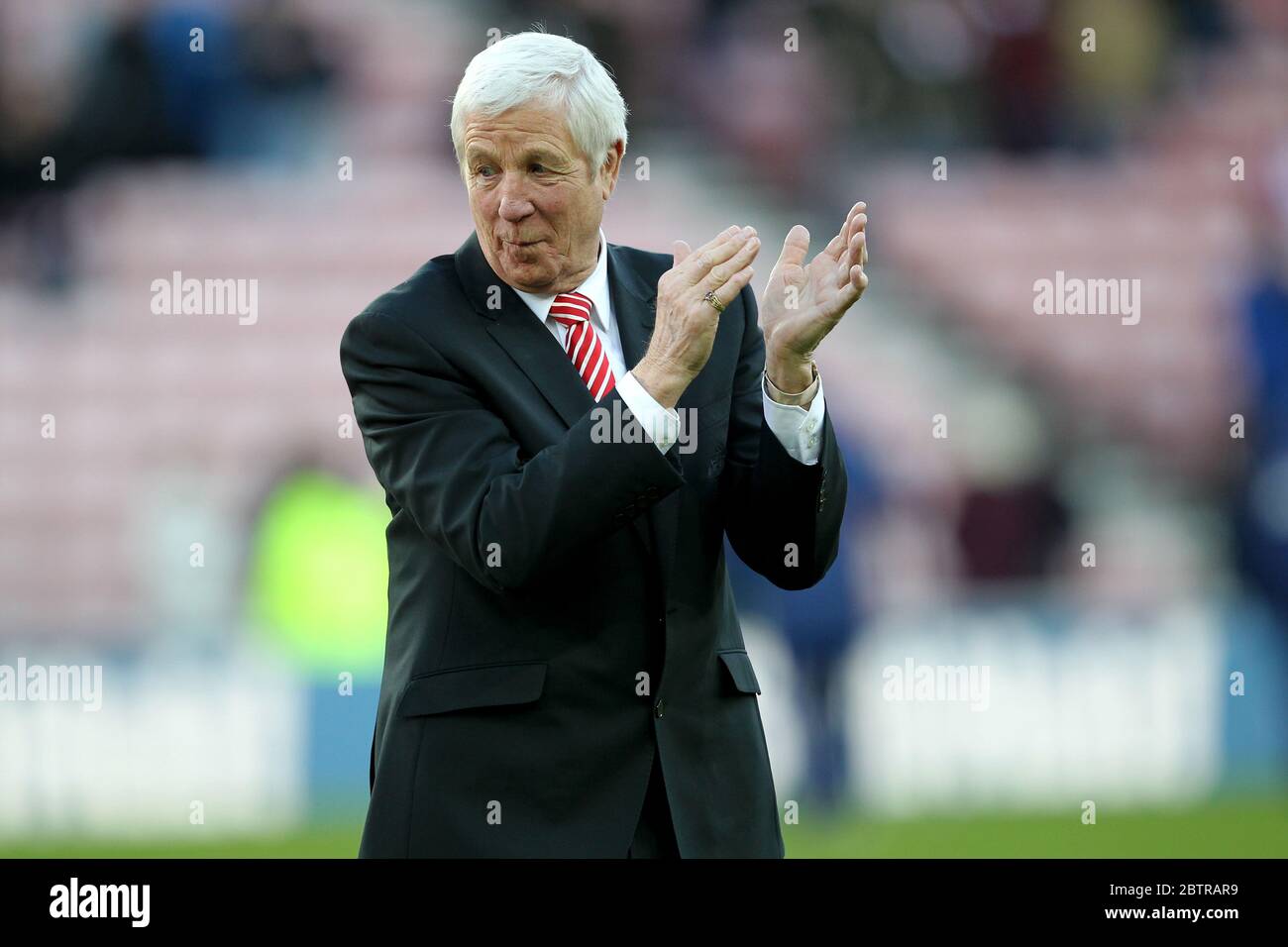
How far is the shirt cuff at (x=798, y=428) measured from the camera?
2070 millimetres

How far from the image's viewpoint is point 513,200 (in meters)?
2.04

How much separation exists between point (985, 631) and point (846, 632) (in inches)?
23.5

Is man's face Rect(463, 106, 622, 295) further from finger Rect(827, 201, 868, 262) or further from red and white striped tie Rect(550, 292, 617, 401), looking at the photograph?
finger Rect(827, 201, 868, 262)

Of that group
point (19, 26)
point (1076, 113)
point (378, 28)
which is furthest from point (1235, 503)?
point (19, 26)

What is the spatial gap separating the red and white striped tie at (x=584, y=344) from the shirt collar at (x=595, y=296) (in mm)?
10

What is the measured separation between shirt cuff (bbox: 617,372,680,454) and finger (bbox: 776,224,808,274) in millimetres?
373

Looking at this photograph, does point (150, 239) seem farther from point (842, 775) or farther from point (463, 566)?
point (463, 566)

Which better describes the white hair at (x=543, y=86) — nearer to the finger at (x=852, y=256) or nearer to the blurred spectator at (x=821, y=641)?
the finger at (x=852, y=256)

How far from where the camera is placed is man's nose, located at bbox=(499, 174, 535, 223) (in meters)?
2.04

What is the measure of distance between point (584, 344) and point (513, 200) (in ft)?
0.68
